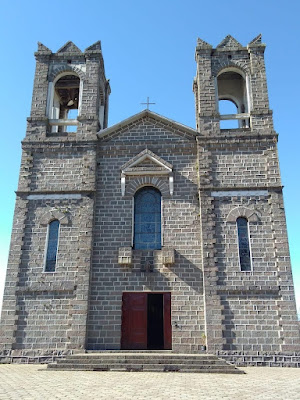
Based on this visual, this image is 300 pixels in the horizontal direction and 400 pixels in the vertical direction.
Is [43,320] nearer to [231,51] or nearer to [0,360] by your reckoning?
[0,360]

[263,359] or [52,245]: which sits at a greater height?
[52,245]

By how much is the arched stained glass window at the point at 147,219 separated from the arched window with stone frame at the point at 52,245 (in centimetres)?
312

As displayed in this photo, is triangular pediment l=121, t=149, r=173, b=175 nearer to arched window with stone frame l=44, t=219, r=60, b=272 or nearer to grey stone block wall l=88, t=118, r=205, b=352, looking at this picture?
grey stone block wall l=88, t=118, r=205, b=352

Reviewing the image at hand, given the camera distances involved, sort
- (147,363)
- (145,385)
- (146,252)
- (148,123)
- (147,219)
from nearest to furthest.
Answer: (145,385) < (147,363) < (146,252) < (147,219) < (148,123)

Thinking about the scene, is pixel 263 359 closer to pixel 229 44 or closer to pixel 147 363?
pixel 147 363

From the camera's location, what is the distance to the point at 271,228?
580 inches

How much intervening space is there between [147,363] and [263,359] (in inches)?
164

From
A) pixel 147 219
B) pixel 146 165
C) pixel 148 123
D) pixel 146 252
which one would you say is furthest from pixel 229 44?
pixel 146 252

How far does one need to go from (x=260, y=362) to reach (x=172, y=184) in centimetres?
723

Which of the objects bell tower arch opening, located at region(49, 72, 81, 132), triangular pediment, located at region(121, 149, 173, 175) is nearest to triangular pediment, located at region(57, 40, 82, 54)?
bell tower arch opening, located at region(49, 72, 81, 132)

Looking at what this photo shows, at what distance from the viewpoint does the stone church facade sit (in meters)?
13.8

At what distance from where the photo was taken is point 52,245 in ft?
49.9

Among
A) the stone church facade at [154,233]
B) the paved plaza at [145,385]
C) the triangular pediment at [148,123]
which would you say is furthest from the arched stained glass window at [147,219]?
the paved plaza at [145,385]

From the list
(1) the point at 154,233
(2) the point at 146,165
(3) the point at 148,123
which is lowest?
(1) the point at 154,233
